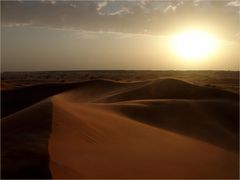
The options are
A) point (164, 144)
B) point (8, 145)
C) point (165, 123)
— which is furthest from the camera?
point (165, 123)

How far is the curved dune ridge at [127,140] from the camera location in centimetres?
836

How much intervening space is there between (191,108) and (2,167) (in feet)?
30.8

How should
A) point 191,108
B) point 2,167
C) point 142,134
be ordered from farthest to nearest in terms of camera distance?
point 191,108 < point 142,134 < point 2,167

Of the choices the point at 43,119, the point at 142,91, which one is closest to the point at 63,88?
the point at 142,91

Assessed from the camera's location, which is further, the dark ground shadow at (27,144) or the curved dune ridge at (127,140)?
the curved dune ridge at (127,140)

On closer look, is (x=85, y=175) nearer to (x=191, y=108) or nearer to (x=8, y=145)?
(x=8, y=145)

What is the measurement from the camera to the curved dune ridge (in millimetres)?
8359

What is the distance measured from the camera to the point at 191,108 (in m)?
15.7

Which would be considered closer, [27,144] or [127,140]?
[27,144]

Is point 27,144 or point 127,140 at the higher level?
point 27,144

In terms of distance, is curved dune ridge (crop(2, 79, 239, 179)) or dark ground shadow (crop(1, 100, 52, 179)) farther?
curved dune ridge (crop(2, 79, 239, 179))

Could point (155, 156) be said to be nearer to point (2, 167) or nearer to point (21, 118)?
point (2, 167)

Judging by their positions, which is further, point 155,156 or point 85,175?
point 155,156

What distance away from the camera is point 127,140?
436 inches
